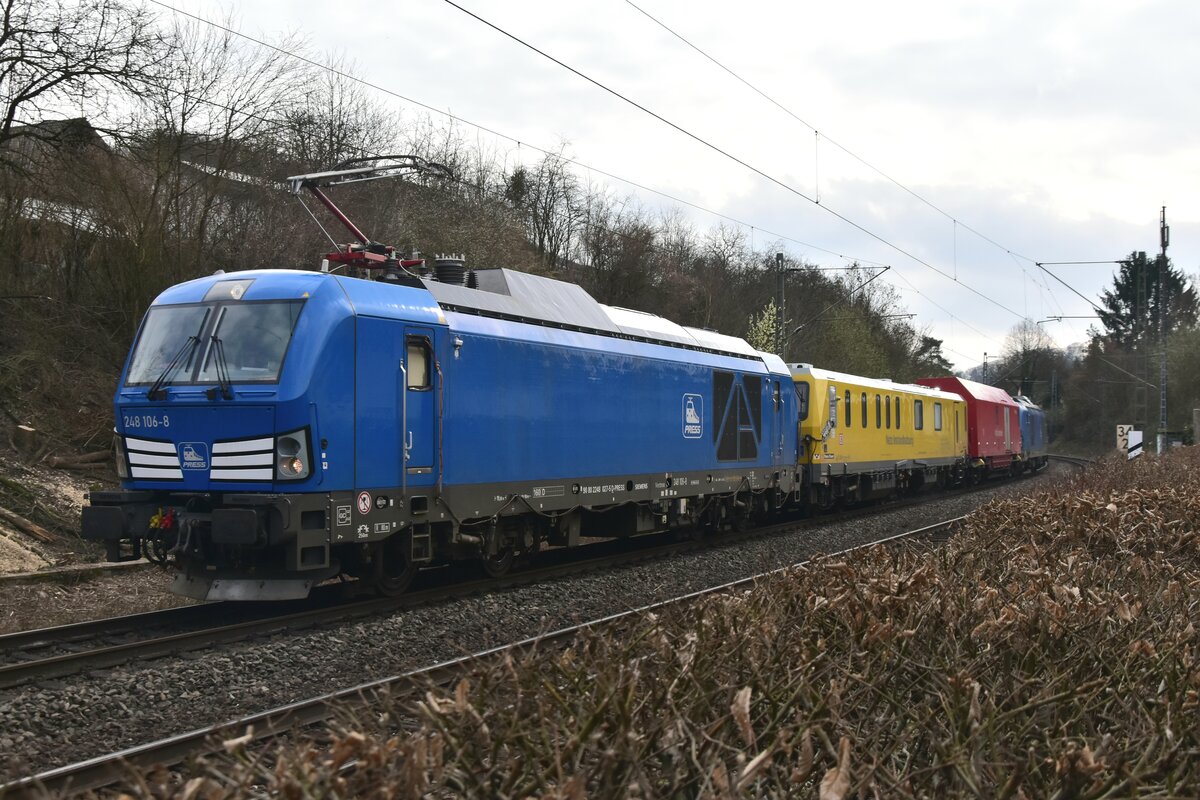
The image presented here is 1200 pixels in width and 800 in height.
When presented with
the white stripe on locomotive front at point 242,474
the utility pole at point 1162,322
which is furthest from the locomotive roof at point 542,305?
the utility pole at point 1162,322

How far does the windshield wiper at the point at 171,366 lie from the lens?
9805mm

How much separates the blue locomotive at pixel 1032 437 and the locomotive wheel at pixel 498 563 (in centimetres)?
3400

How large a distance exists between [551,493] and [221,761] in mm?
8736

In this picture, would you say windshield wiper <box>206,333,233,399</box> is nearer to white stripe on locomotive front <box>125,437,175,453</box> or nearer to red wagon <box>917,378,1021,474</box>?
white stripe on locomotive front <box>125,437,175,453</box>

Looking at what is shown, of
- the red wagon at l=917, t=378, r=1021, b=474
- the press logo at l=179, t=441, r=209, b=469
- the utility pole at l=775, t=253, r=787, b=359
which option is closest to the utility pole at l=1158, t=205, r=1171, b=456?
the red wagon at l=917, t=378, r=1021, b=474

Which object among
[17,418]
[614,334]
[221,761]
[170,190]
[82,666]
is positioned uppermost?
[170,190]

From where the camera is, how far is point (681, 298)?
4744 centimetres

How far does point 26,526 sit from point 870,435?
55.0 feet

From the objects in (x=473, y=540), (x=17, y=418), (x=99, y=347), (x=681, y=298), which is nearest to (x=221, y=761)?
(x=473, y=540)

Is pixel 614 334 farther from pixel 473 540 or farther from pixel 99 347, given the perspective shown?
pixel 99 347

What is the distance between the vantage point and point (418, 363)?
10.4 metres

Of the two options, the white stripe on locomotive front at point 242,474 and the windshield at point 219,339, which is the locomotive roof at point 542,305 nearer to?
the windshield at point 219,339

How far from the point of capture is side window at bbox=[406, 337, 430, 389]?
10.3 metres

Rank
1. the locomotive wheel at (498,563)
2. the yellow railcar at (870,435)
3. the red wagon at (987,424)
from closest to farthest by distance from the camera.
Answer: the locomotive wheel at (498,563) < the yellow railcar at (870,435) < the red wagon at (987,424)
